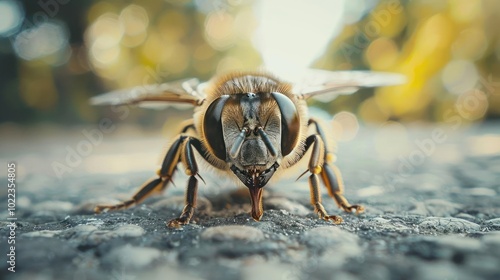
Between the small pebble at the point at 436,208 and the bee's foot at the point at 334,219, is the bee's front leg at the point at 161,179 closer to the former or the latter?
the bee's foot at the point at 334,219

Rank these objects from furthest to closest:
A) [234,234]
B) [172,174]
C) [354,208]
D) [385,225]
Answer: [172,174] → [354,208] → [385,225] → [234,234]

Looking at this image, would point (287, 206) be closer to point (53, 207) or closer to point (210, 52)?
point (53, 207)

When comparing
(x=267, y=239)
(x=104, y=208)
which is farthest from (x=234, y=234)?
(x=104, y=208)

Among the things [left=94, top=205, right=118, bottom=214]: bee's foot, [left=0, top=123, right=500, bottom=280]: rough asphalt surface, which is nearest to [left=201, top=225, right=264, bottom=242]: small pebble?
[left=0, top=123, right=500, bottom=280]: rough asphalt surface

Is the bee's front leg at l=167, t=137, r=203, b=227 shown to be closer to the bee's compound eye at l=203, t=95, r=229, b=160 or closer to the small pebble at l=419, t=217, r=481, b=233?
the bee's compound eye at l=203, t=95, r=229, b=160

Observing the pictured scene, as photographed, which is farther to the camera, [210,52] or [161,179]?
[210,52]

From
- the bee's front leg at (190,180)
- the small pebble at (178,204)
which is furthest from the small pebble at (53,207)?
the bee's front leg at (190,180)

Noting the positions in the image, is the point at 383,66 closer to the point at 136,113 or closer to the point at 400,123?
the point at 400,123
